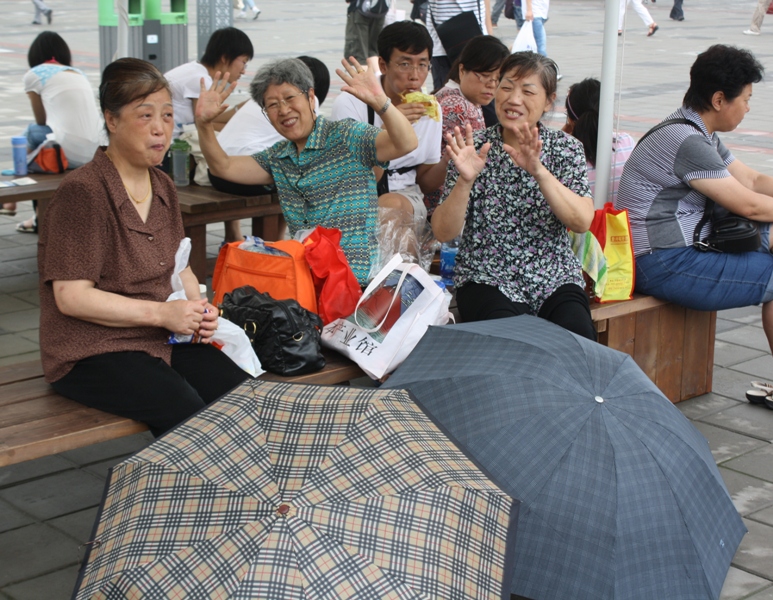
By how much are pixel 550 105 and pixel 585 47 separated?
15.0 metres

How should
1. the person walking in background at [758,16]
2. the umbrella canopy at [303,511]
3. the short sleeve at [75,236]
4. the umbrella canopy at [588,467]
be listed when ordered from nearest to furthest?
the umbrella canopy at [303,511] → the umbrella canopy at [588,467] → the short sleeve at [75,236] → the person walking in background at [758,16]

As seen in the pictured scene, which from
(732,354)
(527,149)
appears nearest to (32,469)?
(527,149)

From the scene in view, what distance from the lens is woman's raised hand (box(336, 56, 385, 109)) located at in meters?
3.62

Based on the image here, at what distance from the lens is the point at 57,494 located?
3572mm

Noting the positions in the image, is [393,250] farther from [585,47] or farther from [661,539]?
[585,47]

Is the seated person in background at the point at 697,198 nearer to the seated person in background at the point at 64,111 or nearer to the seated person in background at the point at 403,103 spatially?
the seated person in background at the point at 403,103

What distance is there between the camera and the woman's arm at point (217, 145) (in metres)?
3.93

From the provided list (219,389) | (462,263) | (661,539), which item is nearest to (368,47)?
(462,263)

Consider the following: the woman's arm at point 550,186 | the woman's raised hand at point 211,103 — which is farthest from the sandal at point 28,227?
the woman's arm at point 550,186

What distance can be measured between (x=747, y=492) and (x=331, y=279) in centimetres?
173

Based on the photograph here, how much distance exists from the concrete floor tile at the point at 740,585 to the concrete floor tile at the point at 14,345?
3.41m

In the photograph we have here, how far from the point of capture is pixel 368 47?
33.6 feet

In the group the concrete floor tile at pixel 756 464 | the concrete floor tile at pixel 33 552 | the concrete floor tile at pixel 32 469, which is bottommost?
the concrete floor tile at pixel 33 552

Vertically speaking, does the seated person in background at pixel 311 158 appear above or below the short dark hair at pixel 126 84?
below
